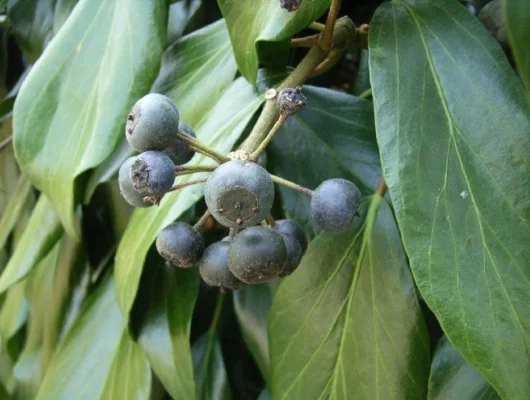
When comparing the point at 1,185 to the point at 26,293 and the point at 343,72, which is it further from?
the point at 343,72

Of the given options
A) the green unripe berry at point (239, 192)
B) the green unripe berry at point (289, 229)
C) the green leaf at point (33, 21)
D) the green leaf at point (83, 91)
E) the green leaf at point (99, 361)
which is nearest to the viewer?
the green unripe berry at point (239, 192)

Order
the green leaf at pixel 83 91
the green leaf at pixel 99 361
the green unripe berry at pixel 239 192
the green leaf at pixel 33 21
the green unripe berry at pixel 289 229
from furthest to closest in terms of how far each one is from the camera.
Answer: the green leaf at pixel 33 21 < the green leaf at pixel 99 361 < the green leaf at pixel 83 91 < the green unripe berry at pixel 289 229 < the green unripe berry at pixel 239 192

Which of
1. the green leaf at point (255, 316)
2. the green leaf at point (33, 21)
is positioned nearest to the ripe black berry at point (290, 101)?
the green leaf at point (255, 316)

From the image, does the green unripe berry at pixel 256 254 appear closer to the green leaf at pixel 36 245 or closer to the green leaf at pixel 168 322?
the green leaf at pixel 168 322

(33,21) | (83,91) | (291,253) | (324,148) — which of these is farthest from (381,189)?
(33,21)

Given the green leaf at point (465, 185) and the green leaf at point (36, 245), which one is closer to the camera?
the green leaf at point (465, 185)

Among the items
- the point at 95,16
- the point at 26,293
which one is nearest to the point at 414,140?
the point at 95,16

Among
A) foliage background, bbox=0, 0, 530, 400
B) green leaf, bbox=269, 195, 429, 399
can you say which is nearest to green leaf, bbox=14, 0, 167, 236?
foliage background, bbox=0, 0, 530, 400

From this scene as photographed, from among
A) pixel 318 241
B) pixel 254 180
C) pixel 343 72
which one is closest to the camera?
pixel 254 180
